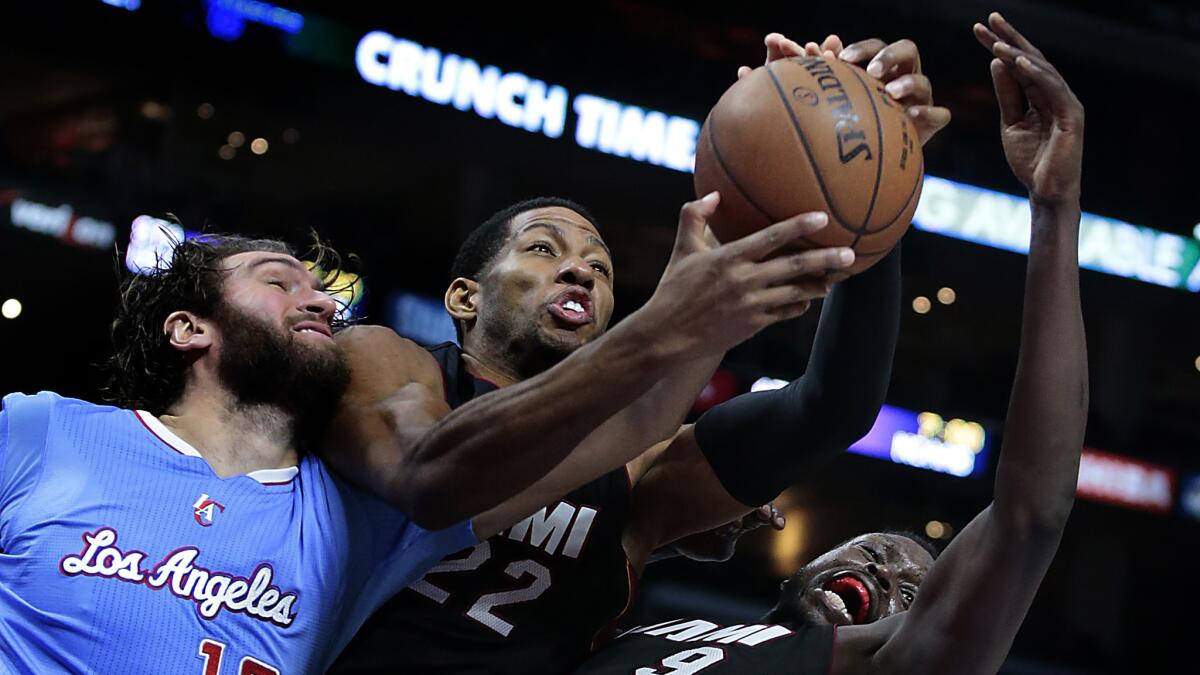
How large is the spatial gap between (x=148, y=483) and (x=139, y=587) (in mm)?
215

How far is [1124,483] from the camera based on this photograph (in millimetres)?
13727

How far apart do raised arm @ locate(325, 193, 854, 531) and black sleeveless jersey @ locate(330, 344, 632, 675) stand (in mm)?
370

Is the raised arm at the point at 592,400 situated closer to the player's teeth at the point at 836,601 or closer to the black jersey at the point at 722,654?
the black jersey at the point at 722,654

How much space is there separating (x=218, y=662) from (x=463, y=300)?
3.95 ft

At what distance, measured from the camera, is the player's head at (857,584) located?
334 cm

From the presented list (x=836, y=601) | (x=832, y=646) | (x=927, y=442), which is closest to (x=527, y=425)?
(x=832, y=646)

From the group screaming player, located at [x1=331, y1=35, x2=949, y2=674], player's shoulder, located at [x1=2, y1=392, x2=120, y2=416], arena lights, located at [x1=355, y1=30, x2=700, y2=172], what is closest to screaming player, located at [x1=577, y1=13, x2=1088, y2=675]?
screaming player, located at [x1=331, y1=35, x2=949, y2=674]

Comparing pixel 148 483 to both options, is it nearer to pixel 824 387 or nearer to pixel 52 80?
pixel 824 387

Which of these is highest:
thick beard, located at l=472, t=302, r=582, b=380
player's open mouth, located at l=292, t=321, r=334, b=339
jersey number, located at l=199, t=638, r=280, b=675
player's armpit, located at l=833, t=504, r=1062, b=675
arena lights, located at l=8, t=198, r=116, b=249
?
arena lights, located at l=8, t=198, r=116, b=249

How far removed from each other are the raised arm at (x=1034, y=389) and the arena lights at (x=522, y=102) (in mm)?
8872

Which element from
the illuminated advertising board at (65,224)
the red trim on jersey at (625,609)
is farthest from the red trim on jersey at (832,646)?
the illuminated advertising board at (65,224)

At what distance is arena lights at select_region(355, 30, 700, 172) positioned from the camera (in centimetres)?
1128

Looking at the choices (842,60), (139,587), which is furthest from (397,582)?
(842,60)

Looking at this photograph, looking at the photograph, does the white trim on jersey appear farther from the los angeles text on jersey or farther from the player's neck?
the los angeles text on jersey
